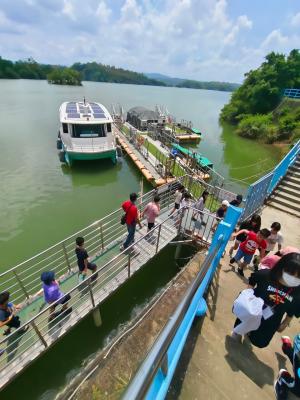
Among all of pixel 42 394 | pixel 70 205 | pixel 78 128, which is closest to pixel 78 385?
pixel 42 394

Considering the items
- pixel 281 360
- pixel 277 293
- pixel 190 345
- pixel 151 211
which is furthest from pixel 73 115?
pixel 281 360

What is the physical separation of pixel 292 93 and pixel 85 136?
3045 centimetres

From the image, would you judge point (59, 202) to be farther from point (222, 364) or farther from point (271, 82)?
point (271, 82)

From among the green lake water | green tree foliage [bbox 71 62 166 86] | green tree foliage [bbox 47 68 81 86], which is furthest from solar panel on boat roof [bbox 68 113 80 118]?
green tree foliage [bbox 71 62 166 86]

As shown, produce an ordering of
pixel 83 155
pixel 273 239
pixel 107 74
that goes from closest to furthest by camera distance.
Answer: pixel 273 239 → pixel 83 155 → pixel 107 74

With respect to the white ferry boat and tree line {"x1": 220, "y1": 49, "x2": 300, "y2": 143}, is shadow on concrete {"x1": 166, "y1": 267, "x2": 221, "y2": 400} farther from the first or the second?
tree line {"x1": 220, "y1": 49, "x2": 300, "y2": 143}

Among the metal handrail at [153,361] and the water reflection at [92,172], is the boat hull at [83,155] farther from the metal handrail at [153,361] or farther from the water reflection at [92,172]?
the metal handrail at [153,361]

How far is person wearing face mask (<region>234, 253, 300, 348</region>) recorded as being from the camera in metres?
2.42

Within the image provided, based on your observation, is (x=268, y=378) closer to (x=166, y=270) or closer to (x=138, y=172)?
(x=166, y=270)

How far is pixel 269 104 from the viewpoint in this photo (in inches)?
1253

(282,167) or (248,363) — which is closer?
(248,363)

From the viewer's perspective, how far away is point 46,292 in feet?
13.7

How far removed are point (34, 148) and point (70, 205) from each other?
9485 mm

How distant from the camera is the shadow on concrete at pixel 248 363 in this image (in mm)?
2904
